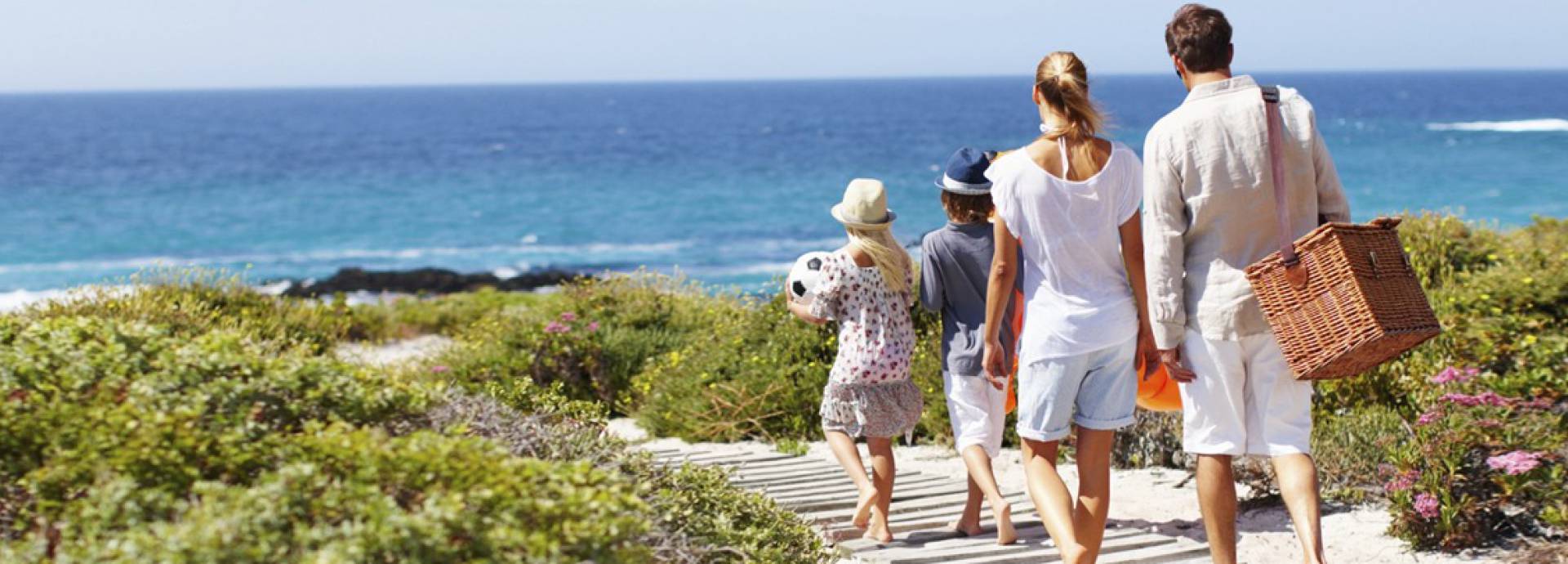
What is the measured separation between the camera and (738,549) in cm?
434

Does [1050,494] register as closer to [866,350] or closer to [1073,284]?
[1073,284]

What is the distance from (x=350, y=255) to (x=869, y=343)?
3691cm

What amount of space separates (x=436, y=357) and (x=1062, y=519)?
8651 mm

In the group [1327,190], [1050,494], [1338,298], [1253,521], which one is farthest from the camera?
[1253,521]

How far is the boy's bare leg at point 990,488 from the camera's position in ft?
17.5

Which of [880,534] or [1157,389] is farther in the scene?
[880,534]

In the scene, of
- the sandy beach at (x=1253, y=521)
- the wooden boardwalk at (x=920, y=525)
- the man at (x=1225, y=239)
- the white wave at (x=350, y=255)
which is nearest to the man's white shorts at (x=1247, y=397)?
the man at (x=1225, y=239)

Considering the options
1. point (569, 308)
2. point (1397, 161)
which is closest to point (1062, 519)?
point (569, 308)

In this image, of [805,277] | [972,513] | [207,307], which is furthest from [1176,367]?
[207,307]

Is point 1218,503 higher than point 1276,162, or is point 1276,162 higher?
point 1276,162

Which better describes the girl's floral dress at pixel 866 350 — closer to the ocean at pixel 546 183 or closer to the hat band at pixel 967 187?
the hat band at pixel 967 187

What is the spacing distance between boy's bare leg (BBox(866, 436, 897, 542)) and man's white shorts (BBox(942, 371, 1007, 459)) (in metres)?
0.37

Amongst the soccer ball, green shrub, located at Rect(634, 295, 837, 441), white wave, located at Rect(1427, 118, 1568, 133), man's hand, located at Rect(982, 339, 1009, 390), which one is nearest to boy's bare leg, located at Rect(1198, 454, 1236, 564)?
man's hand, located at Rect(982, 339, 1009, 390)

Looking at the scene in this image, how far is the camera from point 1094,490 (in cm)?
462
